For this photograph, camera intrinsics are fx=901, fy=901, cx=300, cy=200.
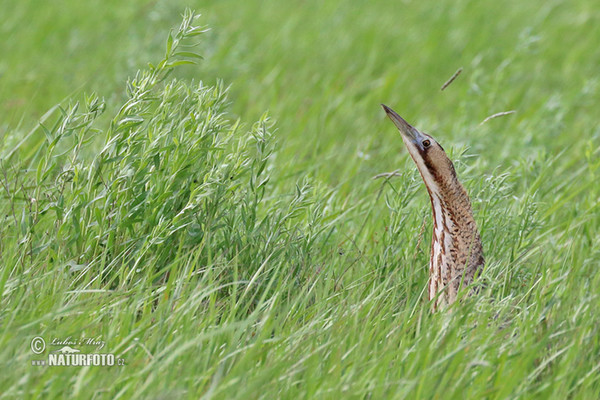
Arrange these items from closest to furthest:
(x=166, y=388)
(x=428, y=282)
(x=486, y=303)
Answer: (x=166, y=388)
(x=486, y=303)
(x=428, y=282)

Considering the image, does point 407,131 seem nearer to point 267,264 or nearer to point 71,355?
Result: point 267,264

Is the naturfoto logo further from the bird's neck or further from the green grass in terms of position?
the bird's neck

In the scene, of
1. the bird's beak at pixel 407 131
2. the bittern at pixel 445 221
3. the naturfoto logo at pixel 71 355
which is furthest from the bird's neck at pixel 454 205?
the naturfoto logo at pixel 71 355

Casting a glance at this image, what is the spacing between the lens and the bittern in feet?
13.2

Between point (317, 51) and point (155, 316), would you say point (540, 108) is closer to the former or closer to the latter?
point (317, 51)

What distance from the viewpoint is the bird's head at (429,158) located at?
13.4 ft

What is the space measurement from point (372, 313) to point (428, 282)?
1.78 feet

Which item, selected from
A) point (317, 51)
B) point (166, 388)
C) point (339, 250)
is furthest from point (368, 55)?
point (166, 388)

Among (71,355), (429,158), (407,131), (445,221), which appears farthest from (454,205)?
(71,355)

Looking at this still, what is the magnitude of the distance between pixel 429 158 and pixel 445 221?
30 centimetres

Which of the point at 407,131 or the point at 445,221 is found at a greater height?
the point at 407,131

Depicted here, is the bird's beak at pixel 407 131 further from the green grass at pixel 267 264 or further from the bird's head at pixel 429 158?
the green grass at pixel 267 264

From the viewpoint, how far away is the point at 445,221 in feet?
13.5

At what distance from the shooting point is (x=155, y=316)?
11.0 feet
